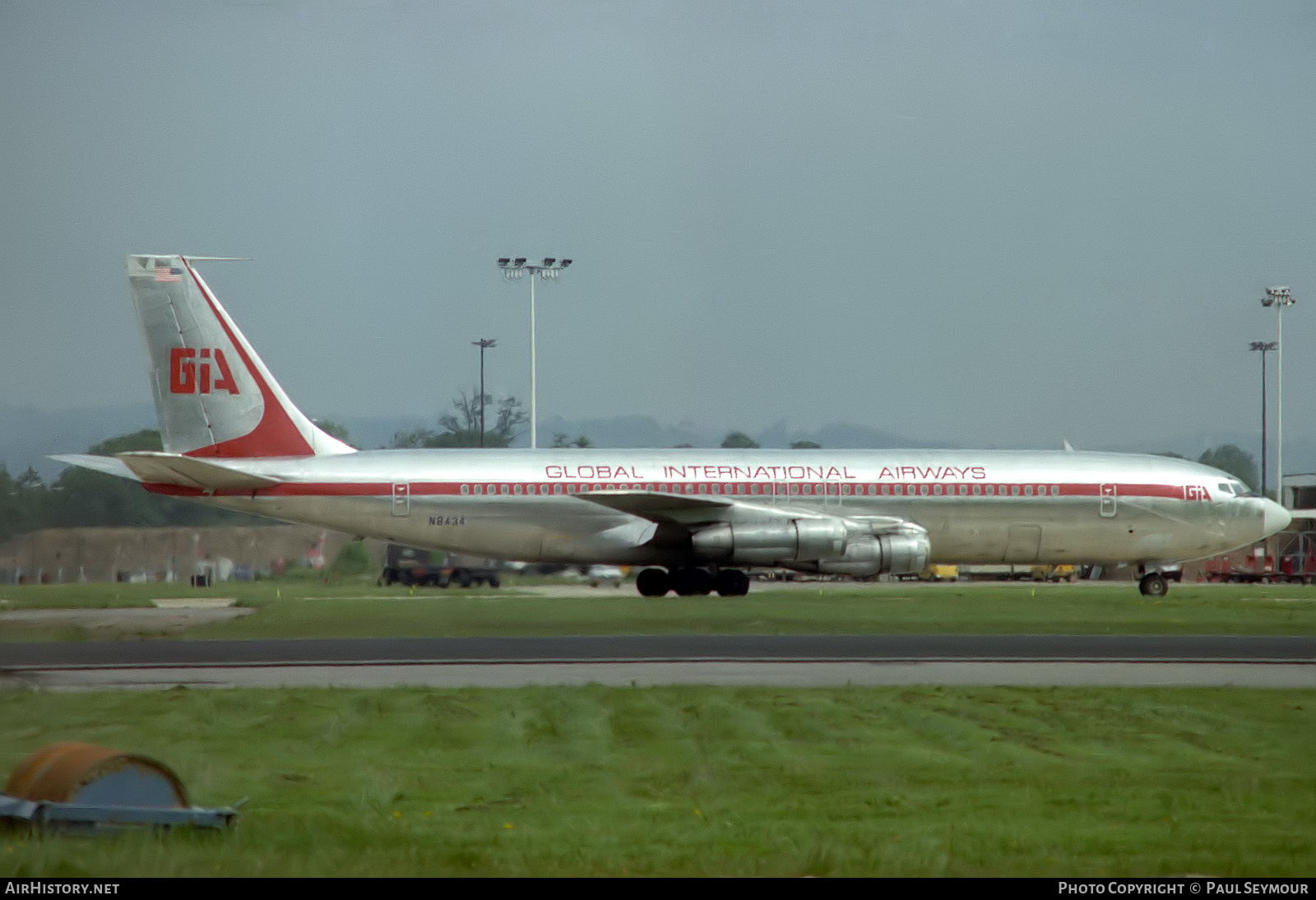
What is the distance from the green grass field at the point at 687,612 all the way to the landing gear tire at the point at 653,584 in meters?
0.53

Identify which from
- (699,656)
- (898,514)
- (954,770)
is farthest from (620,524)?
(954,770)

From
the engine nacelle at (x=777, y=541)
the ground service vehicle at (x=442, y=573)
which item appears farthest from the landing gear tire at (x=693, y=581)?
the ground service vehicle at (x=442, y=573)

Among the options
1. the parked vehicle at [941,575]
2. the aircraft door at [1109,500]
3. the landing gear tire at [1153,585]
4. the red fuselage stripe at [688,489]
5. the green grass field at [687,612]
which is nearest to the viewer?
the green grass field at [687,612]

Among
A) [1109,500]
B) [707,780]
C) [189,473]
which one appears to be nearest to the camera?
[707,780]

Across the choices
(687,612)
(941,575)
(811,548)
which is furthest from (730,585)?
(941,575)

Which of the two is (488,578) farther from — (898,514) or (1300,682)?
(1300,682)

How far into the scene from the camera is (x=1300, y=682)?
1766cm

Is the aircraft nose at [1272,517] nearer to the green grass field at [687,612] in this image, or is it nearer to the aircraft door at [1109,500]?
the green grass field at [687,612]

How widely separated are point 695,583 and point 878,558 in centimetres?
492

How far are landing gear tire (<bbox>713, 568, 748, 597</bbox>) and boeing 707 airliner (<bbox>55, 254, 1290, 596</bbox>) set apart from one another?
0.19 ft

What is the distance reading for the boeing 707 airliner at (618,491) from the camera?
3288 centimetres

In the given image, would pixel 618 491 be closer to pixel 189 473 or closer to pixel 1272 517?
pixel 189 473

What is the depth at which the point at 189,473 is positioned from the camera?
103 feet

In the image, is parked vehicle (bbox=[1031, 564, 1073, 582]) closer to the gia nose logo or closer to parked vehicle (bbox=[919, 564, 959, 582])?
parked vehicle (bbox=[919, 564, 959, 582])
